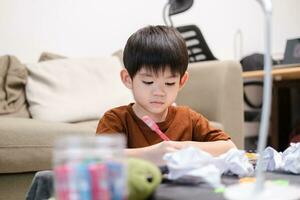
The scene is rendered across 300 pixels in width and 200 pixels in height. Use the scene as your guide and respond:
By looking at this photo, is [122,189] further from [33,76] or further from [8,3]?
[8,3]

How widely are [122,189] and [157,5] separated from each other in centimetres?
265

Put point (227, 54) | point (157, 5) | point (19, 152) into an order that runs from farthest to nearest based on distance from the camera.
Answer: point (227, 54) < point (157, 5) < point (19, 152)

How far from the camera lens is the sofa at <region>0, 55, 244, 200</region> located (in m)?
1.59

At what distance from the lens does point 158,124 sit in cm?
119

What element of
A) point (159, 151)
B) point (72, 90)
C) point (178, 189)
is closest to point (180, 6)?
point (72, 90)

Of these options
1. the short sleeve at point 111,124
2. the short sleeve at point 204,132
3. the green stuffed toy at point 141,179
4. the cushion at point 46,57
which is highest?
the cushion at point 46,57

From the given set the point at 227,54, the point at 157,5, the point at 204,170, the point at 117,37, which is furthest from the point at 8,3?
the point at 204,170

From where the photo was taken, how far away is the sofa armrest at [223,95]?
2.24 metres

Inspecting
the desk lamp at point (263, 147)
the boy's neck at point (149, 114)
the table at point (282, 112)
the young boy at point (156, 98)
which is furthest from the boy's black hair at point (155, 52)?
the table at point (282, 112)

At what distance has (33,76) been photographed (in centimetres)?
223

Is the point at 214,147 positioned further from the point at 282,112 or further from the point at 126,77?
the point at 282,112

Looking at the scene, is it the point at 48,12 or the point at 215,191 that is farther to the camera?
the point at 48,12

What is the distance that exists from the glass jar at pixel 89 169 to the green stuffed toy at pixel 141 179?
10cm

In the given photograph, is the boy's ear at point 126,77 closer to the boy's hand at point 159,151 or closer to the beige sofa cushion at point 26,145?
the boy's hand at point 159,151
